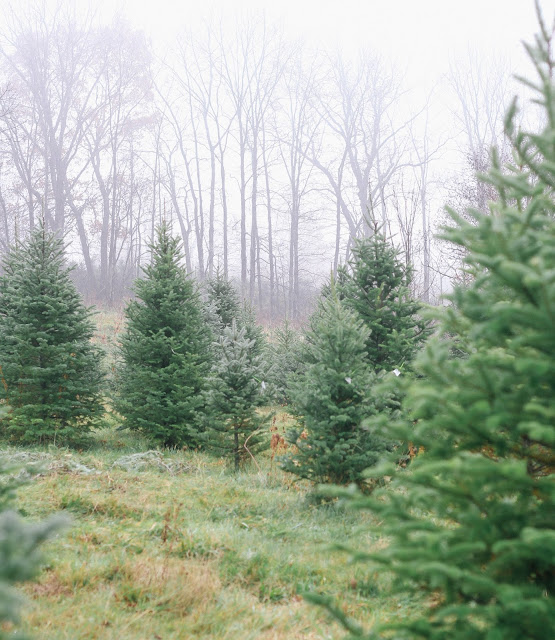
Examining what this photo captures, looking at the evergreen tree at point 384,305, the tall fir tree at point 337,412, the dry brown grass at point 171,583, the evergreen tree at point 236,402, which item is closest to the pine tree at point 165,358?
the evergreen tree at point 236,402

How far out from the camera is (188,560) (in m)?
3.83

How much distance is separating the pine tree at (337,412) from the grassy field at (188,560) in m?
0.46

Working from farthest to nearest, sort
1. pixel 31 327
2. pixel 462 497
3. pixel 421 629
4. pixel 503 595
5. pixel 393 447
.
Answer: pixel 31 327, pixel 393 447, pixel 462 497, pixel 421 629, pixel 503 595

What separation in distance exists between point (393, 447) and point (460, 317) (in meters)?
4.17

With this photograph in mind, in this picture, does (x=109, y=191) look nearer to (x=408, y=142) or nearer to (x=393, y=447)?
(x=408, y=142)

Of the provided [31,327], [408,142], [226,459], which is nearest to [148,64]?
[408,142]

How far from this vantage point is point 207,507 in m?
5.34

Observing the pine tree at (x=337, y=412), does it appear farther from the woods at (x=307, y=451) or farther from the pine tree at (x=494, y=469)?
the pine tree at (x=494, y=469)

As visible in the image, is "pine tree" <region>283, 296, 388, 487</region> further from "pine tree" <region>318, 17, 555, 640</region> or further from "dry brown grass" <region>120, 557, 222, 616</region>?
"pine tree" <region>318, 17, 555, 640</region>

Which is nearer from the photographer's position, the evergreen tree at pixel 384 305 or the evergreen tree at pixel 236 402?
the evergreen tree at pixel 236 402

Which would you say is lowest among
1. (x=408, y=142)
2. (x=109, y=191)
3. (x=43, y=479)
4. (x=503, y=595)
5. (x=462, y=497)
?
(x=43, y=479)

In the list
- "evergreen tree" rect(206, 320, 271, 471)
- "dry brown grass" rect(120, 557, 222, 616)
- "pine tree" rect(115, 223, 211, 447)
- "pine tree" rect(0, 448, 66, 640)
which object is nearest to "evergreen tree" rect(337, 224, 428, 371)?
"evergreen tree" rect(206, 320, 271, 471)

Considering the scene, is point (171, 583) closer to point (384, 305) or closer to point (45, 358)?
point (384, 305)

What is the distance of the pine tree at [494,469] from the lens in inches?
65.5
